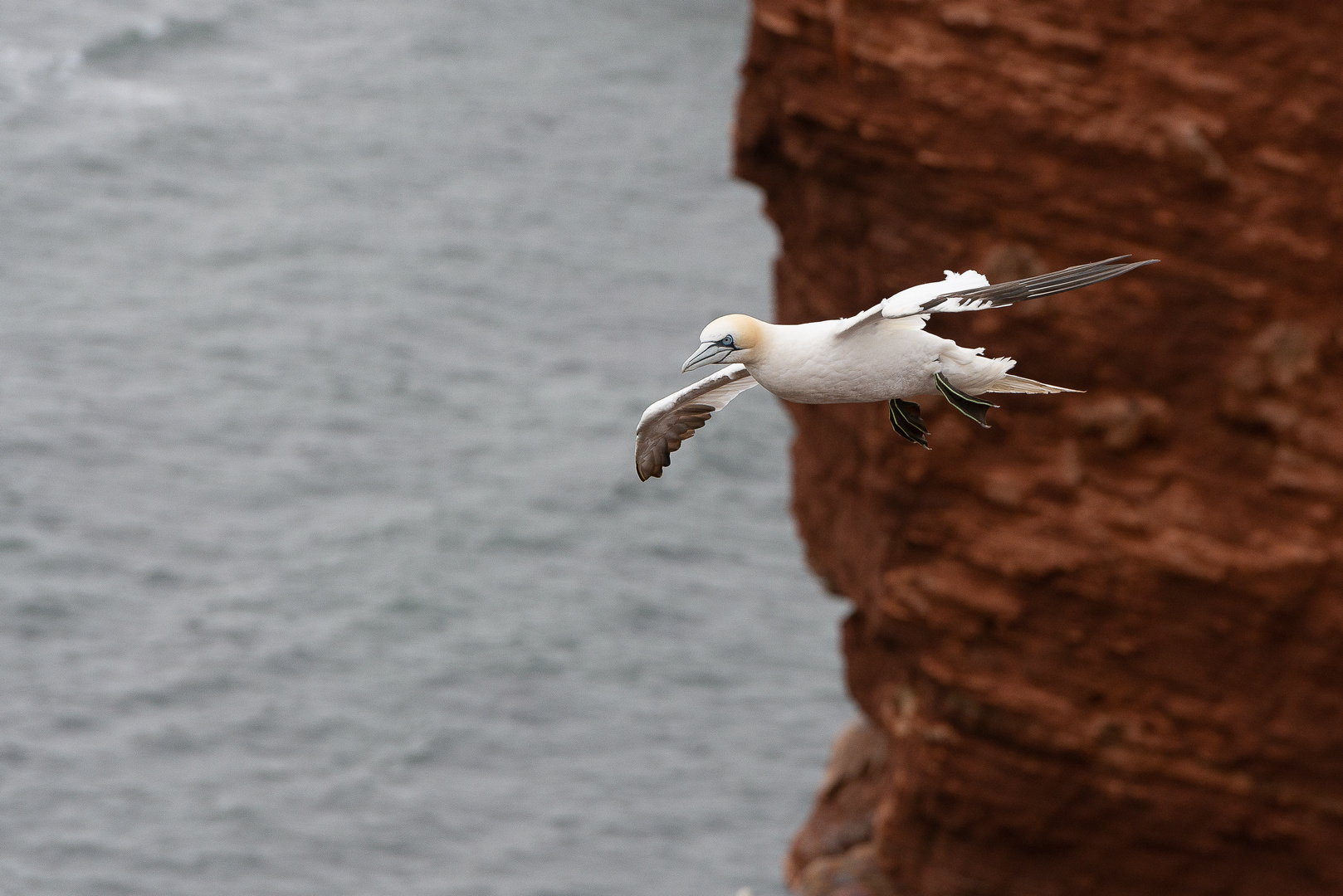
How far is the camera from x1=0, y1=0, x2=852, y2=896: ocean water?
3369cm

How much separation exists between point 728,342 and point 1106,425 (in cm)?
1061

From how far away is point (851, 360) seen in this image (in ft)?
32.6

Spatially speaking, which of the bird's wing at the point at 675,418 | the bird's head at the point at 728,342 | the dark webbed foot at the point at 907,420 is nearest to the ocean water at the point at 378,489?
the bird's wing at the point at 675,418

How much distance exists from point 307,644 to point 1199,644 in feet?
74.3

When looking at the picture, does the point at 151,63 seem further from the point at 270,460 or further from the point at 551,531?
the point at 551,531

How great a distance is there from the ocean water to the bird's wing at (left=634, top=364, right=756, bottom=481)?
829 inches

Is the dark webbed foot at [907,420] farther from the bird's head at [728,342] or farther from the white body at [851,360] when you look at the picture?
the bird's head at [728,342]

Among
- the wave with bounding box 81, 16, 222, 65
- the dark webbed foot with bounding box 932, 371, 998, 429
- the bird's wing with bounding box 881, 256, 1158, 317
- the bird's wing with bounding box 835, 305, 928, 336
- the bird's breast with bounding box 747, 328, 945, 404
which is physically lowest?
the wave with bounding box 81, 16, 222, 65

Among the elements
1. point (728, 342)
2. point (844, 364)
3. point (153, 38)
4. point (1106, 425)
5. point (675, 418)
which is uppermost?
point (728, 342)

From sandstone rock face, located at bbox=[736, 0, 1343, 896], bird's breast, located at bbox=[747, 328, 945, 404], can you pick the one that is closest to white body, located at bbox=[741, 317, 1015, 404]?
bird's breast, located at bbox=[747, 328, 945, 404]

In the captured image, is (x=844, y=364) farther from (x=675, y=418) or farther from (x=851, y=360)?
(x=675, y=418)

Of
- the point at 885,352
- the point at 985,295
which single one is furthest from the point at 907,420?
the point at 985,295

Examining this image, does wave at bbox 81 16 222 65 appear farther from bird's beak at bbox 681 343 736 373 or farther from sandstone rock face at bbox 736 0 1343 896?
bird's beak at bbox 681 343 736 373

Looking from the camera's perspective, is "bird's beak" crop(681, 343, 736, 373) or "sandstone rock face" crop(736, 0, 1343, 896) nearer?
"bird's beak" crop(681, 343, 736, 373)
